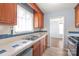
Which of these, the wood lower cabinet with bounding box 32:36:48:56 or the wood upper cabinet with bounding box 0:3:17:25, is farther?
the wood lower cabinet with bounding box 32:36:48:56

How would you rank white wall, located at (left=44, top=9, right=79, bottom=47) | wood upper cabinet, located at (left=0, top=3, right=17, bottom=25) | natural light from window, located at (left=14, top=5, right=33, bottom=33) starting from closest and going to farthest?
wood upper cabinet, located at (left=0, top=3, right=17, bottom=25) → natural light from window, located at (left=14, top=5, right=33, bottom=33) → white wall, located at (left=44, top=9, right=79, bottom=47)

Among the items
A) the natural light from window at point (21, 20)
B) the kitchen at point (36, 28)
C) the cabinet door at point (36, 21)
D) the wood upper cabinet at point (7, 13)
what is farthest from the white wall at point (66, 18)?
the wood upper cabinet at point (7, 13)

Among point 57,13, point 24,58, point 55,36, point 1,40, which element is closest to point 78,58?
point 24,58

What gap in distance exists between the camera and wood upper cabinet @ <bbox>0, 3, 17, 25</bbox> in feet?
5.99

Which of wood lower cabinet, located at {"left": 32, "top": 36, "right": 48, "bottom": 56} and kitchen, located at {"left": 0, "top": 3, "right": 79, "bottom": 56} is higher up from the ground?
kitchen, located at {"left": 0, "top": 3, "right": 79, "bottom": 56}

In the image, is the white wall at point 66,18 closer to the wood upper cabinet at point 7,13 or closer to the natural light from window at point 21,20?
the natural light from window at point 21,20

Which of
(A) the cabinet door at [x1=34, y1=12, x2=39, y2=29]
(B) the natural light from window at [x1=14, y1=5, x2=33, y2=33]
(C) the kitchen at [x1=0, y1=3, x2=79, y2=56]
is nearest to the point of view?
(C) the kitchen at [x1=0, y1=3, x2=79, y2=56]

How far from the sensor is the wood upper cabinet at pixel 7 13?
1825mm

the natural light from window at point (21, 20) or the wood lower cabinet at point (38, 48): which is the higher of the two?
the natural light from window at point (21, 20)

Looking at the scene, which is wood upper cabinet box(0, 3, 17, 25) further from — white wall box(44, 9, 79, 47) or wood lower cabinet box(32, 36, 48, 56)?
white wall box(44, 9, 79, 47)

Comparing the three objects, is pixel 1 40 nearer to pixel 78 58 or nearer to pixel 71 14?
pixel 78 58

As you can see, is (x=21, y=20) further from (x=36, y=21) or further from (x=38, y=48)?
(x=36, y=21)

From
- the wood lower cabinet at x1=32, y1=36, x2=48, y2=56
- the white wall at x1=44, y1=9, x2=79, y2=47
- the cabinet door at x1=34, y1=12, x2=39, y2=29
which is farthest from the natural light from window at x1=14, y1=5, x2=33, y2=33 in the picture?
the white wall at x1=44, y1=9, x2=79, y2=47

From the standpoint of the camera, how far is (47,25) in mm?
6262
